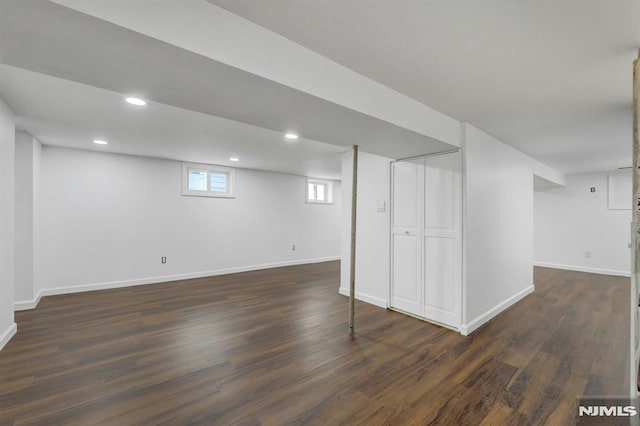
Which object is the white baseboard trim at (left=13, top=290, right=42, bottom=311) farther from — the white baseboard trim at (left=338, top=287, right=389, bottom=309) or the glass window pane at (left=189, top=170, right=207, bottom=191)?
the white baseboard trim at (left=338, top=287, right=389, bottom=309)

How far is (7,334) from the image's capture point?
2697 millimetres

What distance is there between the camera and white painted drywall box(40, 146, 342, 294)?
4.35m

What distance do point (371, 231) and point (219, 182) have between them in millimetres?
3668

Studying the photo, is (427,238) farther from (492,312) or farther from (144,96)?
(144,96)

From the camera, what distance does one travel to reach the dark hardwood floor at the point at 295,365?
5.93ft

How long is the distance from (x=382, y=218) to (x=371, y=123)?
1977 millimetres

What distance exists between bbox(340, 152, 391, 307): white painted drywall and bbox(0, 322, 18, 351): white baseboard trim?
387 cm

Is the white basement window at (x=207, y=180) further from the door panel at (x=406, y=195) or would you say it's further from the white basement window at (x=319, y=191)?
the door panel at (x=406, y=195)

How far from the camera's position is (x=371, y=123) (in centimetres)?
221

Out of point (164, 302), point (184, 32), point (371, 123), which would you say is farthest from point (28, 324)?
point (371, 123)

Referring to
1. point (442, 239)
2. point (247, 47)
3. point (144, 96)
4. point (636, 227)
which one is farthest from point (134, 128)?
point (636, 227)

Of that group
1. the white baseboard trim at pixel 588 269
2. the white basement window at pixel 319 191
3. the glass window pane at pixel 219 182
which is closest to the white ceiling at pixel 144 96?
the glass window pane at pixel 219 182

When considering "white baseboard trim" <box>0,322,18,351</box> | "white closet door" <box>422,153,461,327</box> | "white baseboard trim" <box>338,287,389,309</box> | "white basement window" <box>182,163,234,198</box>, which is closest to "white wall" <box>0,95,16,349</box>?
"white baseboard trim" <box>0,322,18,351</box>

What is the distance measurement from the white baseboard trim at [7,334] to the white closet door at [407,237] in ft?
13.7
